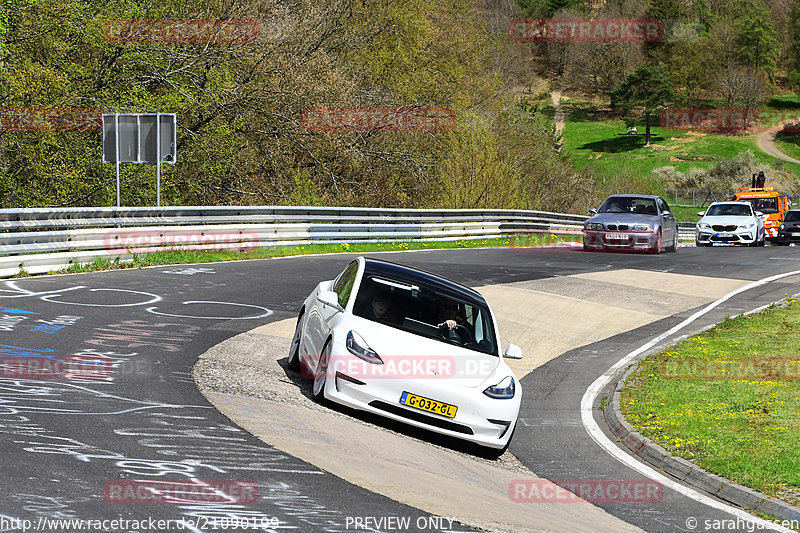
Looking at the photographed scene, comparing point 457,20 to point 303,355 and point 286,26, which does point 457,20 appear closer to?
point 286,26

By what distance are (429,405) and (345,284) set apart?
205 centimetres

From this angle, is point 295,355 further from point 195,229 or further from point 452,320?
point 195,229

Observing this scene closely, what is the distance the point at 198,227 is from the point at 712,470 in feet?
49.7

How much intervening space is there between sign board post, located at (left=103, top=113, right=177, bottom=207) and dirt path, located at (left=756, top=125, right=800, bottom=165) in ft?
347

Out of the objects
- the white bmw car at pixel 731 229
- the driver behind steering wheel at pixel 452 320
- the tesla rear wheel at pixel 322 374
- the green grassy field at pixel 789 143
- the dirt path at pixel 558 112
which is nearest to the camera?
the tesla rear wheel at pixel 322 374

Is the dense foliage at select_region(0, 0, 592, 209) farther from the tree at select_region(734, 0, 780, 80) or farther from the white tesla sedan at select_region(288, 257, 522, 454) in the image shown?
the tree at select_region(734, 0, 780, 80)

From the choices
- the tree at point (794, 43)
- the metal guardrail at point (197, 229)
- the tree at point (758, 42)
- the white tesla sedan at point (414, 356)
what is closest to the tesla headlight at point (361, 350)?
the white tesla sedan at point (414, 356)

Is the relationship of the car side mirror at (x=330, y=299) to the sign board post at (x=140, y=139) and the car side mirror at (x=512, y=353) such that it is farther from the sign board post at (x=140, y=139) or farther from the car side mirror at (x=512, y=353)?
the sign board post at (x=140, y=139)

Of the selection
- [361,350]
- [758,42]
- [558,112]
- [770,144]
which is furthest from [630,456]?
[758,42]

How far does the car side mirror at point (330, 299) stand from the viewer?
925 centimetres

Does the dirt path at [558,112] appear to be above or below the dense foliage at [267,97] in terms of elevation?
above

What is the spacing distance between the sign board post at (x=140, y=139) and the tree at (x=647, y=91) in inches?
4417

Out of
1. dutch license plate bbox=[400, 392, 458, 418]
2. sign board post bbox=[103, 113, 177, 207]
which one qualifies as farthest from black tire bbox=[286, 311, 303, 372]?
sign board post bbox=[103, 113, 177, 207]

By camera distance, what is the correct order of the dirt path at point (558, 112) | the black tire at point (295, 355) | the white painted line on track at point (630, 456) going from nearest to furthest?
the white painted line on track at point (630, 456) → the black tire at point (295, 355) → the dirt path at point (558, 112)
